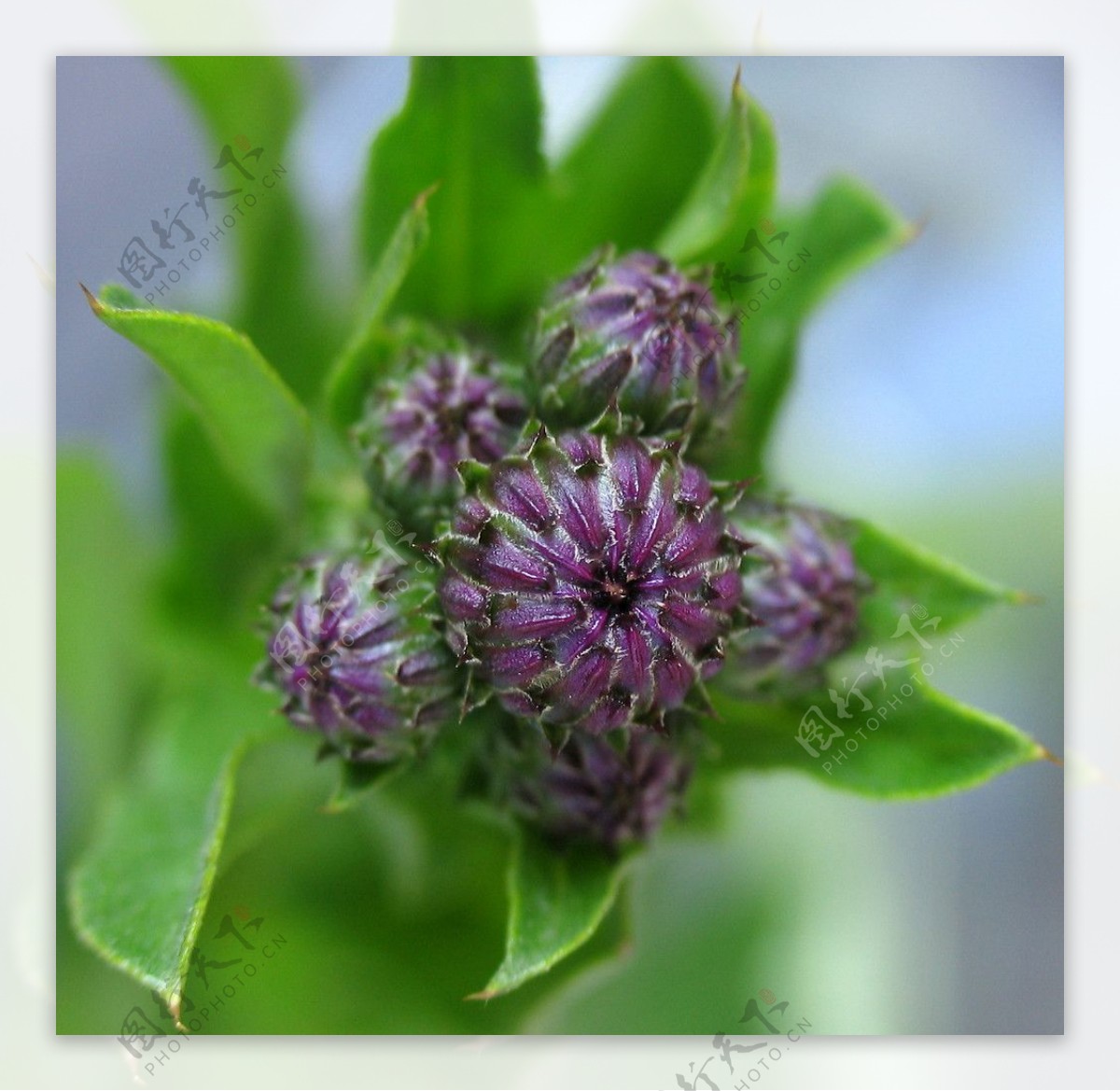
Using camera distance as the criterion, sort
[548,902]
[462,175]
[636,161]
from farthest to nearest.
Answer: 1. [636,161]
2. [462,175]
3. [548,902]

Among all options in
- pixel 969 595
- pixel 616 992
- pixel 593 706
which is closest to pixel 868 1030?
pixel 616 992

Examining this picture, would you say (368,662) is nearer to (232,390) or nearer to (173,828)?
(232,390)

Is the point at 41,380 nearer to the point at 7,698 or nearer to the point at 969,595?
the point at 7,698

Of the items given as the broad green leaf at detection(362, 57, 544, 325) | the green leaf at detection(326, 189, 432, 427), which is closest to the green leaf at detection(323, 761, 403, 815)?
the green leaf at detection(326, 189, 432, 427)

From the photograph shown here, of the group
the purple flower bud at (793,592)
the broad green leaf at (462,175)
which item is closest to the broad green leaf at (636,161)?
the broad green leaf at (462,175)

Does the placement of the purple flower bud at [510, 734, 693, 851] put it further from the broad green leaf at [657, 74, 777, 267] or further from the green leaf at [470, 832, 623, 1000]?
the broad green leaf at [657, 74, 777, 267]

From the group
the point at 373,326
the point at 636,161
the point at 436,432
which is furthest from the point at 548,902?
the point at 636,161
